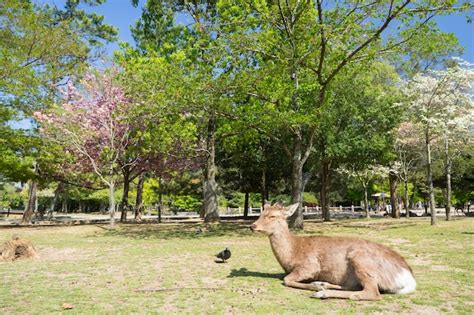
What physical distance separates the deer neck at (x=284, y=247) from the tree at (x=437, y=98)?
18.5 meters

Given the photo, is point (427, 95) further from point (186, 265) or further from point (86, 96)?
point (86, 96)

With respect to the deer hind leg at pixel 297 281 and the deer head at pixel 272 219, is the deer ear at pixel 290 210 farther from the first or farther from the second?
the deer hind leg at pixel 297 281

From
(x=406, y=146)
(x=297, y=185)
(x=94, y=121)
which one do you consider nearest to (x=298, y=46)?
(x=297, y=185)

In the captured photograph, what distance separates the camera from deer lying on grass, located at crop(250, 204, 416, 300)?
5.66 meters

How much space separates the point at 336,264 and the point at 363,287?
0.56m

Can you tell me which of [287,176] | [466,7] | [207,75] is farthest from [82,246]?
[287,176]

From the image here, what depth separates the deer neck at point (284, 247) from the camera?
6.57 metres

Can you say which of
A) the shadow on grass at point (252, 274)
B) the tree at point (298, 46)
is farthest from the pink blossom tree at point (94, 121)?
the shadow on grass at point (252, 274)

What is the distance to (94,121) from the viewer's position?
81.1 feet

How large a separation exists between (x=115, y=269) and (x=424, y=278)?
651 cm

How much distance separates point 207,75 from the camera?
1797 cm

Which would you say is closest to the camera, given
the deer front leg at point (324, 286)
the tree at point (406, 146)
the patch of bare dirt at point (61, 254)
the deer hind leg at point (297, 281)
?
the deer front leg at point (324, 286)

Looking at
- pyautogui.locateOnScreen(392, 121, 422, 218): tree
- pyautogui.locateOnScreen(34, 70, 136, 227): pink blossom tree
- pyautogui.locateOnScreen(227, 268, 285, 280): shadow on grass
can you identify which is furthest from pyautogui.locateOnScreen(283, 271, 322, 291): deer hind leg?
pyautogui.locateOnScreen(392, 121, 422, 218): tree

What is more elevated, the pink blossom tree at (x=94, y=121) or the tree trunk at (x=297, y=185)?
the pink blossom tree at (x=94, y=121)
